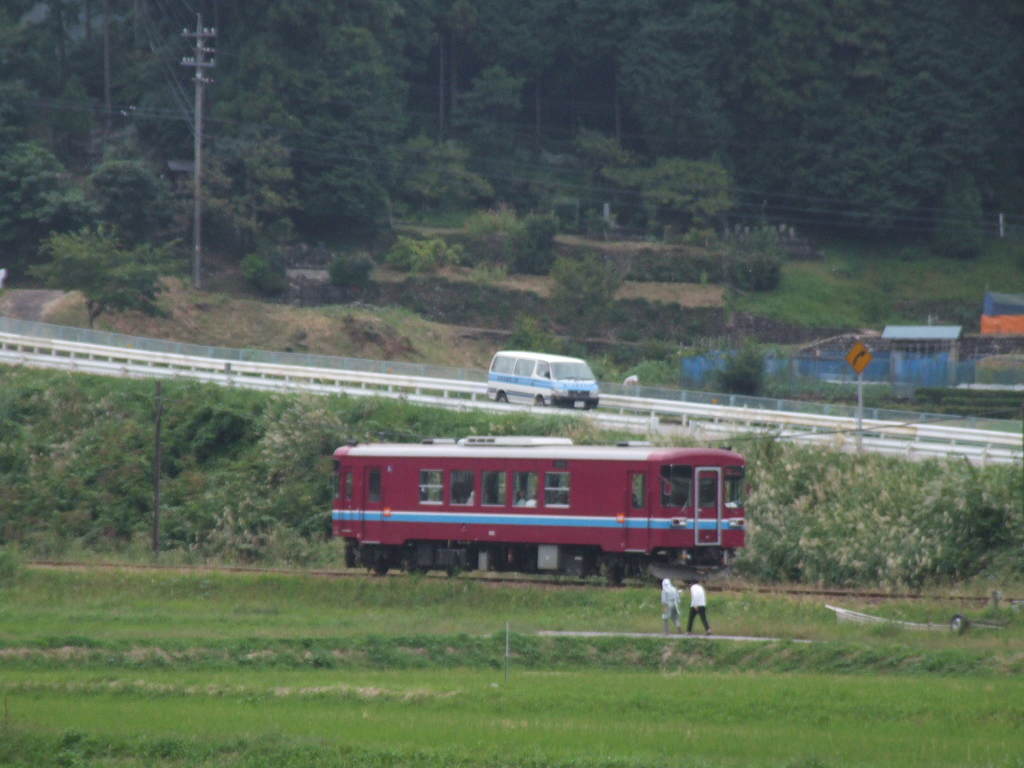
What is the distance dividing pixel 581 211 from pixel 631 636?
204ft

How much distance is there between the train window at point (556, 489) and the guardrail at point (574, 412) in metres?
8.71

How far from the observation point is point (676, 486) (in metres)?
30.8

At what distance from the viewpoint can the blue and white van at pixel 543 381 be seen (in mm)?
46500

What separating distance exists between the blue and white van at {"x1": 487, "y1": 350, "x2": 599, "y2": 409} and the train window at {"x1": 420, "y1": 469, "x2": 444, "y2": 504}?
13.2m

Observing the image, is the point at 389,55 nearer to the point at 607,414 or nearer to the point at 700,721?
the point at 607,414

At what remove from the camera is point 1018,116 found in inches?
3457

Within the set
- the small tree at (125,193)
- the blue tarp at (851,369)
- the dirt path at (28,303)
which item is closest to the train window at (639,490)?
the blue tarp at (851,369)

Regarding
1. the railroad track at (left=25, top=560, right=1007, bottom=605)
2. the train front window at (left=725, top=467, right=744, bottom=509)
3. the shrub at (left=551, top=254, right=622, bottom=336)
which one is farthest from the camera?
the shrub at (left=551, top=254, right=622, bottom=336)

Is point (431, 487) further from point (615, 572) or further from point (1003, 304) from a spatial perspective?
point (1003, 304)

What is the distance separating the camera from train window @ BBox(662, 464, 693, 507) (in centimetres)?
3078

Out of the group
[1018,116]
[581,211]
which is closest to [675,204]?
[581,211]

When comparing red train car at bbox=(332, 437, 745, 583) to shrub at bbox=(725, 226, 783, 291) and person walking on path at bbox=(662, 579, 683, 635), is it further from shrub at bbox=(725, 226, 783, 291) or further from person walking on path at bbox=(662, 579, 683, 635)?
shrub at bbox=(725, 226, 783, 291)

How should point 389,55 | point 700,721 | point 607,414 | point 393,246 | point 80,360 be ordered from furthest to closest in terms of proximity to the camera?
1. point 389,55
2. point 393,246
3. point 80,360
4. point 607,414
5. point 700,721

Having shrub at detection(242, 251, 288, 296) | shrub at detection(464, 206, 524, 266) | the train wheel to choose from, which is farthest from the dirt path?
the train wheel
